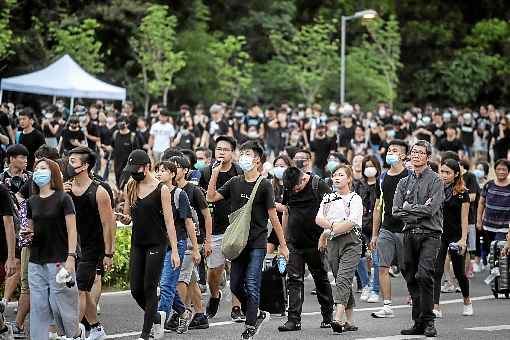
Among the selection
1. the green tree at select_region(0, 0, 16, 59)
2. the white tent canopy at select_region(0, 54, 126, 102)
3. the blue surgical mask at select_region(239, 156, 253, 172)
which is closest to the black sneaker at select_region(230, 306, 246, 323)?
the blue surgical mask at select_region(239, 156, 253, 172)

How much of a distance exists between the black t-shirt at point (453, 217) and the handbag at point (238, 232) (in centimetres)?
308

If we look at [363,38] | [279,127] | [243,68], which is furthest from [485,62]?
[279,127]

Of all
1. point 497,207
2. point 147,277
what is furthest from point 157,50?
point 147,277

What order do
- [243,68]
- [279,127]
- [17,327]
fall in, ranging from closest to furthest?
1. [17,327]
2. [279,127]
3. [243,68]

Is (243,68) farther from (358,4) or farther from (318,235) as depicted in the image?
(318,235)

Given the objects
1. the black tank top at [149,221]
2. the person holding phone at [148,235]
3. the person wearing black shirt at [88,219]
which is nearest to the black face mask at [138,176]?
the person holding phone at [148,235]

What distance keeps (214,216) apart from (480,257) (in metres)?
6.47

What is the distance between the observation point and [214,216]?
44.6 ft

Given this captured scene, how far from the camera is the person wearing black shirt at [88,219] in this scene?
10695 millimetres

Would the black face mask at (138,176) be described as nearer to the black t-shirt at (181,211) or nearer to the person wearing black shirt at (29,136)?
the black t-shirt at (181,211)

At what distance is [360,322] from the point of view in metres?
12.8

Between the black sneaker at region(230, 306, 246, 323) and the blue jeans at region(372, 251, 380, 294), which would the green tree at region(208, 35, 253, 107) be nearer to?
the blue jeans at region(372, 251, 380, 294)

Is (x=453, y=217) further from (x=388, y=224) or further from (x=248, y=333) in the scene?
(x=248, y=333)

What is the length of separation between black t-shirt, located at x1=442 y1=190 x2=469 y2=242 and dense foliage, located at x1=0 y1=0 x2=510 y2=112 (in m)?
24.4
